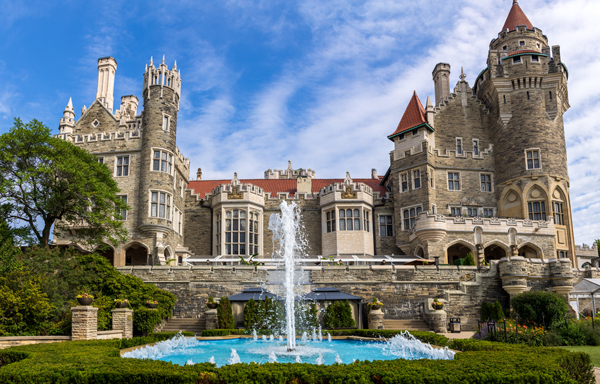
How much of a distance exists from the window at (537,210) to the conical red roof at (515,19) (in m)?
15.3

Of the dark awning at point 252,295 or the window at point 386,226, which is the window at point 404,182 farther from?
the dark awning at point 252,295

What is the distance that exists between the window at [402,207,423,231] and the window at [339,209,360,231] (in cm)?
373

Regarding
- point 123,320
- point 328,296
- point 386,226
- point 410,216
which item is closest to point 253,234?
point 386,226

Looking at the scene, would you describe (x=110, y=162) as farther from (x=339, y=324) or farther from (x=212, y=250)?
(x=339, y=324)

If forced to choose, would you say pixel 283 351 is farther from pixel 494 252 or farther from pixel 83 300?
pixel 494 252

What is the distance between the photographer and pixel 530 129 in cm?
3650

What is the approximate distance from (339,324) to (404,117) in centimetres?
2265

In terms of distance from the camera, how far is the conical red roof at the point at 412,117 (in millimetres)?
38537

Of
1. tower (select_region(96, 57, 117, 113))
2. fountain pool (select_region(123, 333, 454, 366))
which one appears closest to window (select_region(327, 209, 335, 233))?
fountain pool (select_region(123, 333, 454, 366))

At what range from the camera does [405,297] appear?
27406mm

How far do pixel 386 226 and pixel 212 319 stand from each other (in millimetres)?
18700

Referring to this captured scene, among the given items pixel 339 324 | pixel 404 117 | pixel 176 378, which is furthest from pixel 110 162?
pixel 176 378

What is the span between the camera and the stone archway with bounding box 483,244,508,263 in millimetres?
35812

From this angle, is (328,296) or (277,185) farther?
(277,185)
